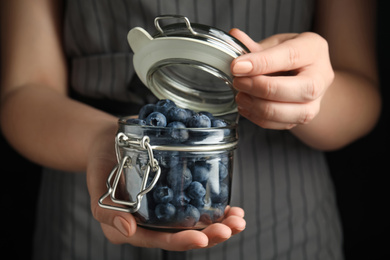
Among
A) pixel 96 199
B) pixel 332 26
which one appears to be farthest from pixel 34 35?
pixel 332 26

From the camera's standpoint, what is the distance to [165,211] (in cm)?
49

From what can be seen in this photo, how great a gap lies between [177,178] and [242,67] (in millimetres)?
153

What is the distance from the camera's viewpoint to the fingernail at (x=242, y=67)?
48cm

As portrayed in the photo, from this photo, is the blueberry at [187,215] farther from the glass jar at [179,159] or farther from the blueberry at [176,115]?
the blueberry at [176,115]

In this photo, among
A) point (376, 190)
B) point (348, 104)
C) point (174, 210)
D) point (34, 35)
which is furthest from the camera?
point (376, 190)

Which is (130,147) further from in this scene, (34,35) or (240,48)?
(34,35)

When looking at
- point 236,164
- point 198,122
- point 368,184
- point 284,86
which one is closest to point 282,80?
point 284,86

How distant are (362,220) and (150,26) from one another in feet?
2.67

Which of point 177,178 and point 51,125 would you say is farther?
point 51,125

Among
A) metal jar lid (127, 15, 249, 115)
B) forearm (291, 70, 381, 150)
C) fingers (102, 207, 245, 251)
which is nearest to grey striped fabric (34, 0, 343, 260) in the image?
forearm (291, 70, 381, 150)

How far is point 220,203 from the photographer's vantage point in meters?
0.53

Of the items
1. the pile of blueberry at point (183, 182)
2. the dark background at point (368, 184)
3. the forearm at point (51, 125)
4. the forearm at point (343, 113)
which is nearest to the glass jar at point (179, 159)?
the pile of blueberry at point (183, 182)

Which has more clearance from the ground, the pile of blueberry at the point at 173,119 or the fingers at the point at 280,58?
the fingers at the point at 280,58

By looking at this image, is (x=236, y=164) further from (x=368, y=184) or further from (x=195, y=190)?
(x=368, y=184)
